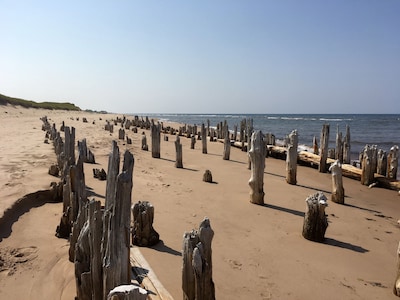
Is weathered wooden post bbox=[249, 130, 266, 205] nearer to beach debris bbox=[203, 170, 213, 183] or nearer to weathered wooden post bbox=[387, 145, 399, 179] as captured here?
beach debris bbox=[203, 170, 213, 183]

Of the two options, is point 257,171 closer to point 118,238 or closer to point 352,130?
point 118,238

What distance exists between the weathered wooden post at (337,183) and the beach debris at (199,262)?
20.1 feet

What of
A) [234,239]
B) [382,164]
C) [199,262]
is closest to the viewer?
[199,262]

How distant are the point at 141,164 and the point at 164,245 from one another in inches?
278

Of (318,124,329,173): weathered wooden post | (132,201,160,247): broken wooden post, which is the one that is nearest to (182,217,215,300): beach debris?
(132,201,160,247): broken wooden post

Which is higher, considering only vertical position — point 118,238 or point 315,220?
point 118,238

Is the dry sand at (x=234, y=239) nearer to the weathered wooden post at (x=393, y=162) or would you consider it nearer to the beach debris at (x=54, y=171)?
the beach debris at (x=54, y=171)

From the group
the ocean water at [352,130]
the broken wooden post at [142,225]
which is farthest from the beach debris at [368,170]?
the broken wooden post at [142,225]

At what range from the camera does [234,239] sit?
5547 millimetres

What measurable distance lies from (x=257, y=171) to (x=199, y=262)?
5038 mm

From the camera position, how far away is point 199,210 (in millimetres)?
6953

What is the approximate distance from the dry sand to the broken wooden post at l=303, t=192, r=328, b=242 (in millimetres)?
171

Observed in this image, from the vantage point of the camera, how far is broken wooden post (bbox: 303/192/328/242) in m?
5.59

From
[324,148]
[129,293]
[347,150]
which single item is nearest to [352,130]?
[347,150]
